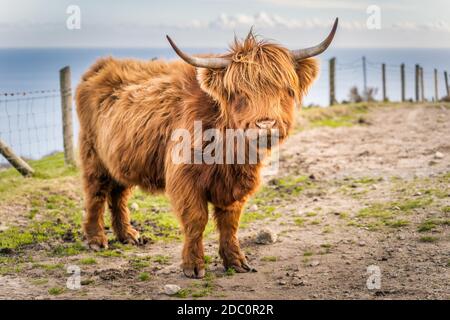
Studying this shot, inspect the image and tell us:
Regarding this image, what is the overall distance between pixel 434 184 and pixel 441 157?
5.27 ft

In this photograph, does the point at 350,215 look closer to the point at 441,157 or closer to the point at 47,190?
the point at 441,157

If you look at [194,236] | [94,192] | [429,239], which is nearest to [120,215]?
[94,192]

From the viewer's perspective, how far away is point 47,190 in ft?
26.5

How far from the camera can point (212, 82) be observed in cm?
467

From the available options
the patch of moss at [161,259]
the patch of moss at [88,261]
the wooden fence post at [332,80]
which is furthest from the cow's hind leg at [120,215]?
the wooden fence post at [332,80]

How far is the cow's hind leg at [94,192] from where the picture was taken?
20.1 ft

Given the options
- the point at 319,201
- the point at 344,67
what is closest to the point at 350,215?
the point at 319,201

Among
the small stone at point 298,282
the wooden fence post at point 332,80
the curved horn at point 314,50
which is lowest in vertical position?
the small stone at point 298,282

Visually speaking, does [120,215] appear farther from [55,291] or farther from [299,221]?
[299,221]

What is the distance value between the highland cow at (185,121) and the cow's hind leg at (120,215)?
10 mm

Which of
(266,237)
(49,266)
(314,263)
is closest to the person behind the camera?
(314,263)

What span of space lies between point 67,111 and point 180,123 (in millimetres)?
5428

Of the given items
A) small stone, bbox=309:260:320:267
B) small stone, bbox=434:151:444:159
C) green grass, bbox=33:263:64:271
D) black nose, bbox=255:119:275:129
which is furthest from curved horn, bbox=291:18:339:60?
A: small stone, bbox=434:151:444:159

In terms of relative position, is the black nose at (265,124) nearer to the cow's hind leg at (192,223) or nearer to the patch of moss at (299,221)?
the cow's hind leg at (192,223)
